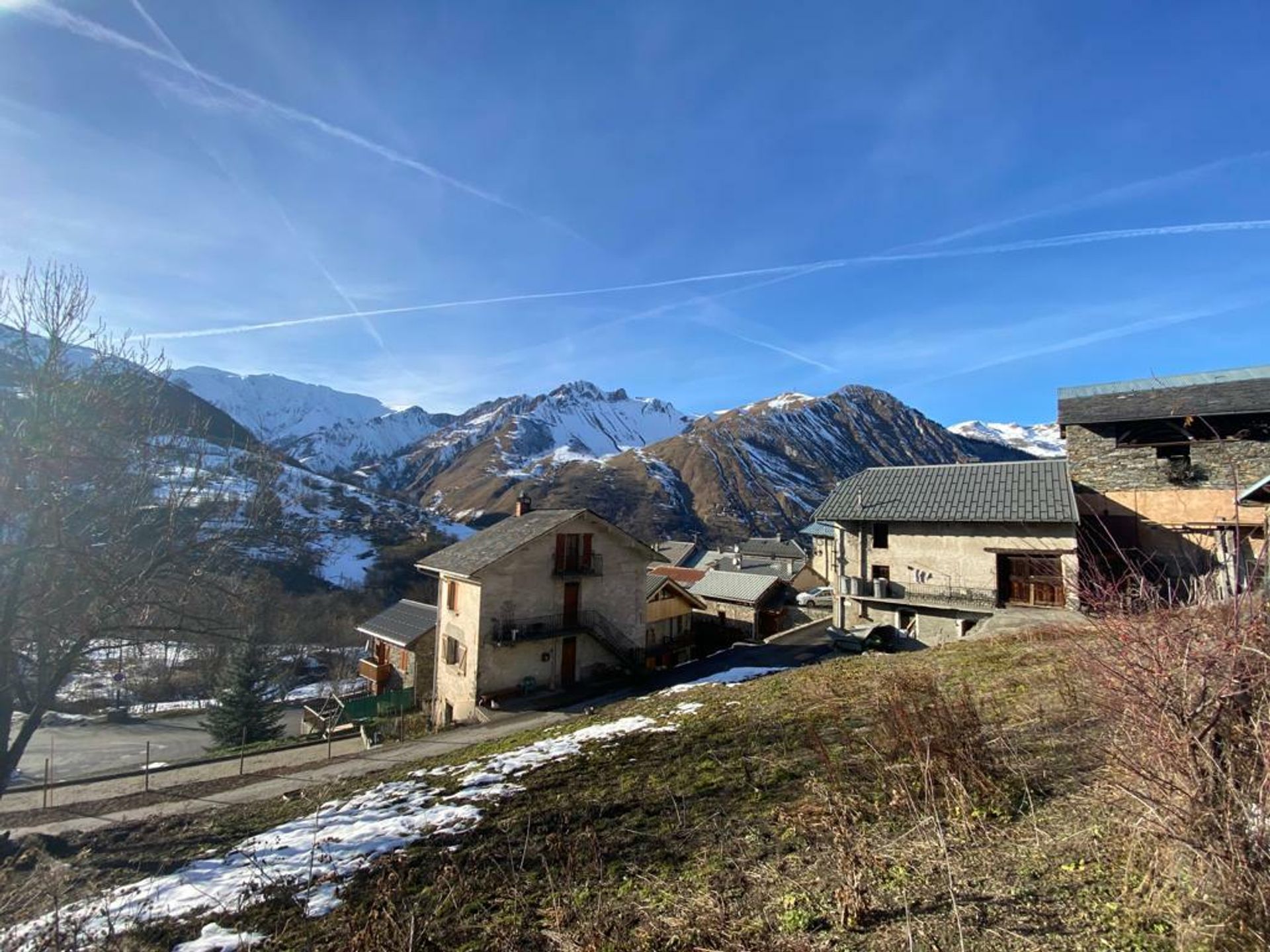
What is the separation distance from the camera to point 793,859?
4.62 metres

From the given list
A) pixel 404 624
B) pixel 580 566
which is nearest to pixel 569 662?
pixel 580 566

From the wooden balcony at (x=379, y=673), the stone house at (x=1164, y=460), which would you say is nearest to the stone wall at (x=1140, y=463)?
the stone house at (x=1164, y=460)

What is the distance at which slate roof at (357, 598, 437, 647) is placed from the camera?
2970 centimetres

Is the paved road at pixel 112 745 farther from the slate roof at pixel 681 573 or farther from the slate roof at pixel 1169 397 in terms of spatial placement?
the slate roof at pixel 1169 397

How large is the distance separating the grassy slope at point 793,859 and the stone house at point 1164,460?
650 inches

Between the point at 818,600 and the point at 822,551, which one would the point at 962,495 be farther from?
the point at 822,551

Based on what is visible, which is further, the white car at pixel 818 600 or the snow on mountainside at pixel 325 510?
the white car at pixel 818 600

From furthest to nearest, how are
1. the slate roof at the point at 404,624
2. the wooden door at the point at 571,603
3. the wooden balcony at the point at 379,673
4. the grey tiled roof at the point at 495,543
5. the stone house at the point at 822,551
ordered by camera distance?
the stone house at the point at 822,551
the wooden balcony at the point at 379,673
the slate roof at the point at 404,624
the wooden door at the point at 571,603
the grey tiled roof at the point at 495,543

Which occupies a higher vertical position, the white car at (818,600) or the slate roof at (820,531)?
the slate roof at (820,531)

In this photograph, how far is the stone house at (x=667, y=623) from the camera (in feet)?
107

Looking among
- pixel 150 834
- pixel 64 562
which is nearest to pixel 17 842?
pixel 150 834

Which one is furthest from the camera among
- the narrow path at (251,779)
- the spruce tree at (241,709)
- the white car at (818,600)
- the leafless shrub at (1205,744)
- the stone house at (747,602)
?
the stone house at (747,602)

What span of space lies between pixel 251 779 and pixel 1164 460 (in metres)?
31.0

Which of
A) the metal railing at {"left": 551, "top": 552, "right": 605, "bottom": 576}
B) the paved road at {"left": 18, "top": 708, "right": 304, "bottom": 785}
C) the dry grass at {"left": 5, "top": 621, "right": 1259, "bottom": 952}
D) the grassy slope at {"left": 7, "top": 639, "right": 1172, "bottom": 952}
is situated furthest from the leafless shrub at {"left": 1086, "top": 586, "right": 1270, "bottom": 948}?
the paved road at {"left": 18, "top": 708, "right": 304, "bottom": 785}
